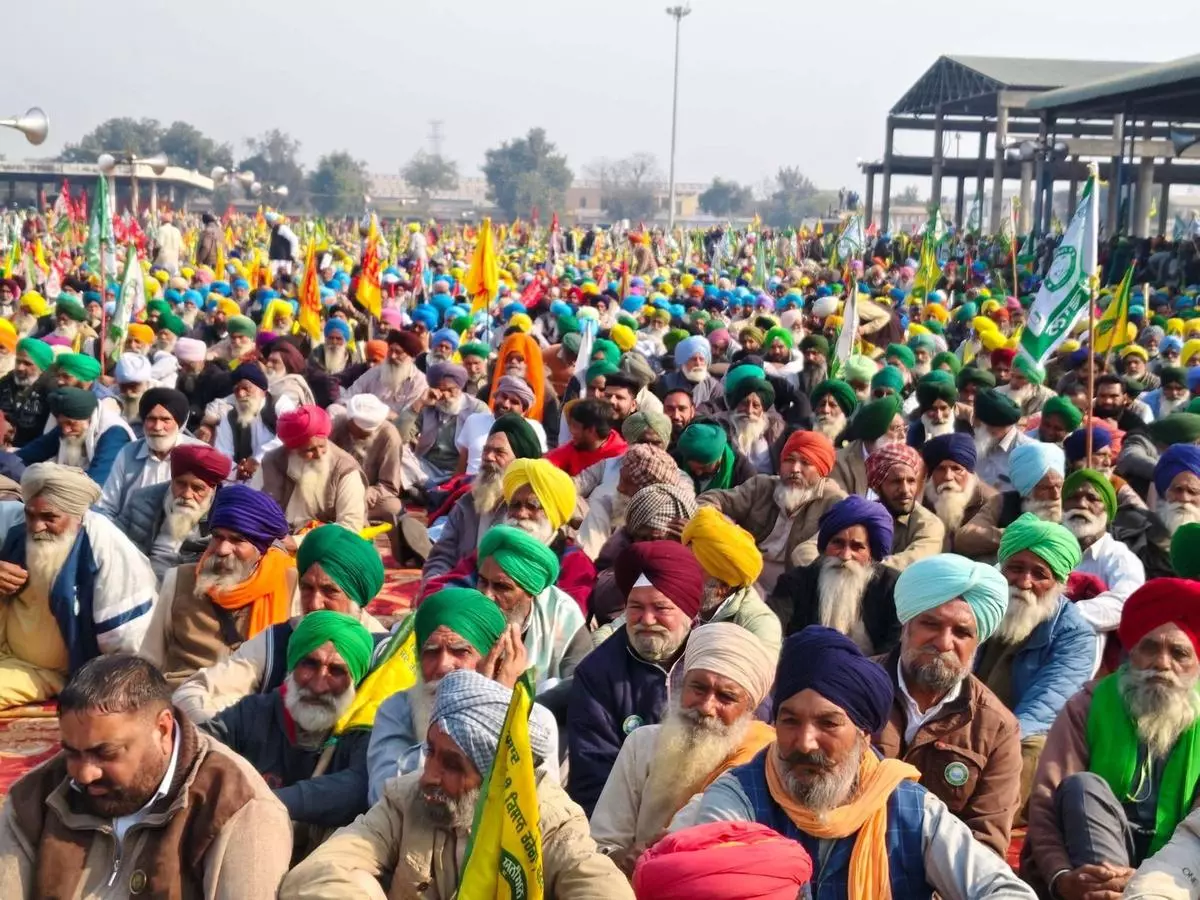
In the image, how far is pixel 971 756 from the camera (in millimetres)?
4176

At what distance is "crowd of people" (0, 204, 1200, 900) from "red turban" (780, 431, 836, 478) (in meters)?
0.02

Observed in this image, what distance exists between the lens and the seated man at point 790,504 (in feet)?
22.8

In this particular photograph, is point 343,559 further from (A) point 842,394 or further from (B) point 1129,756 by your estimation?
(A) point 842,394

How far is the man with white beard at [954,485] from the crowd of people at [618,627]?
15mm

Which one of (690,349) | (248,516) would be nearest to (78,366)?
(690,349)

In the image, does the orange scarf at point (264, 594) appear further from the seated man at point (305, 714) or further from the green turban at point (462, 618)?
the green turban at point (462, 618)

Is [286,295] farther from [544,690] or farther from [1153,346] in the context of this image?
[544,690]

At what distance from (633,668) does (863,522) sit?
1.40 m

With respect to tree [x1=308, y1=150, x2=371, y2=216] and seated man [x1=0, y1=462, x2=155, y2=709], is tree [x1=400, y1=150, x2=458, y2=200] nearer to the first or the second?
tree [x1=308, y1=150, x2=371, y2=216]

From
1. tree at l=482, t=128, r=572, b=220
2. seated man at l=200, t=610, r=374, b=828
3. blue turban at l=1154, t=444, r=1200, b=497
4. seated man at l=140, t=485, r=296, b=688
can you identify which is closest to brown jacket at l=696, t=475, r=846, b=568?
blue turban at l=1154, t=444, r=1200, b=497

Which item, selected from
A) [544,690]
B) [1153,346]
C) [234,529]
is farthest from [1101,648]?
[1153,346]

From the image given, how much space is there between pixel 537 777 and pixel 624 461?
11.5ft

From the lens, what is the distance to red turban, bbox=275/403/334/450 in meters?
7.59

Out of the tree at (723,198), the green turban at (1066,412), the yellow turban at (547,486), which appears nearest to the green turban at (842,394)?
the green turban at (1066,412)
